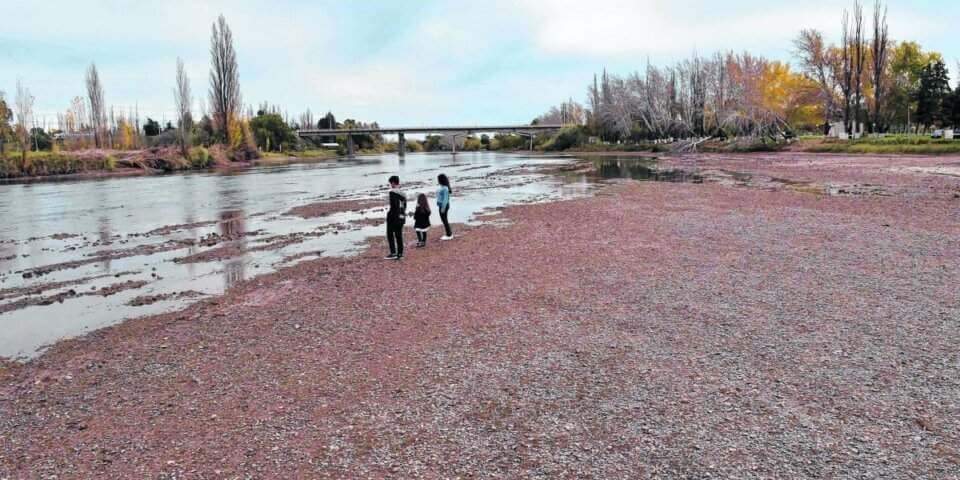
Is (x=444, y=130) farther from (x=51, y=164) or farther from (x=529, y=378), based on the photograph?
(x=529, y=378)

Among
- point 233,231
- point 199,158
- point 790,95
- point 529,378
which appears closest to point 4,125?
point 199,158

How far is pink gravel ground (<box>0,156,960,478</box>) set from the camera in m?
4.65

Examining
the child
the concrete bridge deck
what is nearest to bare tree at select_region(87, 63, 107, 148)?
the concrete bridge deck

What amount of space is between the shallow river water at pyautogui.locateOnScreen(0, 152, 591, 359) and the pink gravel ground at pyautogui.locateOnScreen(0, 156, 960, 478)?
172 cm

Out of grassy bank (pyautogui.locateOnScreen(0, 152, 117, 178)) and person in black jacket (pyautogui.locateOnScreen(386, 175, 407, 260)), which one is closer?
person in black jacket (pyautogui.locateOnScreen(386, 175, 407, 260))

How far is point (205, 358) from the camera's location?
23.2 ft

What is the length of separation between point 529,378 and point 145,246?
14697mm

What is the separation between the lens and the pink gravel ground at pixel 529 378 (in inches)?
183

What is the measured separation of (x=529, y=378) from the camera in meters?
6.14

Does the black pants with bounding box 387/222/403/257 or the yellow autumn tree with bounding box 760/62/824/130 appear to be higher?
the yellow autumn tree with bounding box 760/62/824/130

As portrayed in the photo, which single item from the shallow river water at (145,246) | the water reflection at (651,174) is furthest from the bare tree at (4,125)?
the water reflection at (651,174)

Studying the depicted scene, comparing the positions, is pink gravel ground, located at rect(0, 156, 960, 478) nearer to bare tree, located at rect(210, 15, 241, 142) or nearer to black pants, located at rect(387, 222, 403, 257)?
black pants, located at rect(387, 222, 403, 257)

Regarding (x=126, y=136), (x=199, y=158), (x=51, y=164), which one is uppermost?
(x=126, y=136)

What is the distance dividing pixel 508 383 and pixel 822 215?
15240mm
